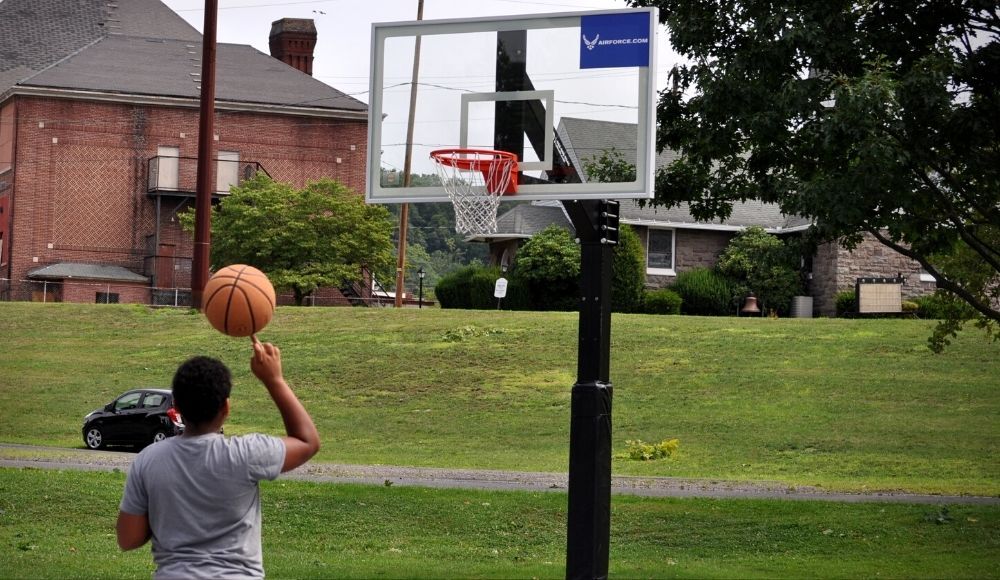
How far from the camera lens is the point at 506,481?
20.2m

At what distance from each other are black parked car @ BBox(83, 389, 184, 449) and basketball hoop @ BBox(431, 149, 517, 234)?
1500 centimetres

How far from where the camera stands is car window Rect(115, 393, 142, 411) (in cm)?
2577

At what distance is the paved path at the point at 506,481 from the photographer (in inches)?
734

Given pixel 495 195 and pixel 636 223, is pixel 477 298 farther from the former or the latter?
pixel 495 195

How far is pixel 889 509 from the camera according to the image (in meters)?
16.9

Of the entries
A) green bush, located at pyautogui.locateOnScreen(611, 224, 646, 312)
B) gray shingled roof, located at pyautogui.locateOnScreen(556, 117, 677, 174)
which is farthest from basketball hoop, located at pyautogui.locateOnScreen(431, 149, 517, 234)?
green bush, located at pyautogui.locateOnScreen(611, 224, 646, 312)

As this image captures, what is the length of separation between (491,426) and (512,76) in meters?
16.9

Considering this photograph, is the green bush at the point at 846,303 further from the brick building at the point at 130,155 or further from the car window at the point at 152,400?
the car window at the point at 152,400

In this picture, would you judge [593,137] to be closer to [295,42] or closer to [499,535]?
[499,535]

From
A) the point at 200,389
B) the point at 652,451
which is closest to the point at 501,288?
the point at 652,451

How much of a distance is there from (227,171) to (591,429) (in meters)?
48.5

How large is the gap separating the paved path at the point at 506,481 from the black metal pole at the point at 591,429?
783 cm

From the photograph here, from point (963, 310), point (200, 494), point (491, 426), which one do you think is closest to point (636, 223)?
point (491, 426)

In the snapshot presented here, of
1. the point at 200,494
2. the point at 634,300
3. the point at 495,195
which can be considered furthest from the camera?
the point at 634,300
